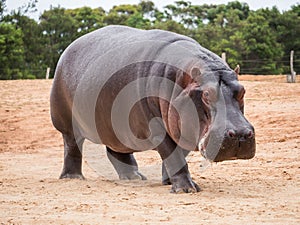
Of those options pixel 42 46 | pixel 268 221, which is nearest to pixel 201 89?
pixel 268 221

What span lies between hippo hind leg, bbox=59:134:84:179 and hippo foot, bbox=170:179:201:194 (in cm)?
181

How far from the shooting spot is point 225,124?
14.5 feet

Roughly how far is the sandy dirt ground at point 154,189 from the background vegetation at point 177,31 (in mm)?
→ 20050

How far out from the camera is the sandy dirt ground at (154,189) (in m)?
3.99

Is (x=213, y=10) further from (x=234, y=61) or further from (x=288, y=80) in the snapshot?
(x=288, y=80)

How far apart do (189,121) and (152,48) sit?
103cm

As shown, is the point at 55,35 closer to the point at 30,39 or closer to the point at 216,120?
the point at 30,39

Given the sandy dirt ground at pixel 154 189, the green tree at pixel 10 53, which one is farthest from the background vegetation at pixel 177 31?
the sandy dirt ground at pixel 154 189

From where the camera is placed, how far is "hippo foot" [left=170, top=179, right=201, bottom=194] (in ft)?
16.6

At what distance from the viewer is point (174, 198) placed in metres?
4.75

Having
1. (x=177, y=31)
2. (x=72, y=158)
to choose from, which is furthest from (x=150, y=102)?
(x=177, y=31)

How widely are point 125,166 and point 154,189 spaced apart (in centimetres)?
129

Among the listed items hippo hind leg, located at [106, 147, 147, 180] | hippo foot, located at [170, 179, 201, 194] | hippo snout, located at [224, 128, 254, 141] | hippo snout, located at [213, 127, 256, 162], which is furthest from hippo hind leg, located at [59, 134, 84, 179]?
hippo snout, located at [224, 128, 254, 141]

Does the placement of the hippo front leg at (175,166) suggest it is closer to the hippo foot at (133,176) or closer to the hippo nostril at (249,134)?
the hippo nostril at (249,134)
